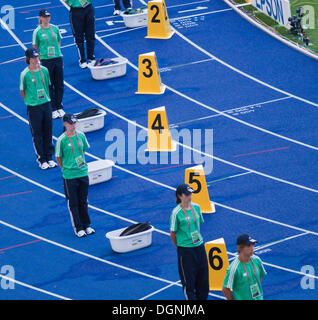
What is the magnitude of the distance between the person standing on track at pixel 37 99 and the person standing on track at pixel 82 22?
329cm

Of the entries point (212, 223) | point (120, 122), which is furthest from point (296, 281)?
point (120, 122)

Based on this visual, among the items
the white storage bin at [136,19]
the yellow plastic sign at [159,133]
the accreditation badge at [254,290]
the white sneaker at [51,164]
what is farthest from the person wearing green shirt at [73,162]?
the white storage bin at [136,19]

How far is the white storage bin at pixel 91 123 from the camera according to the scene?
15.7 m

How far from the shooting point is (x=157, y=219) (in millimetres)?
13289

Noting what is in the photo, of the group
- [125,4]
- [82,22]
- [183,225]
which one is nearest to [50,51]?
[82,22]

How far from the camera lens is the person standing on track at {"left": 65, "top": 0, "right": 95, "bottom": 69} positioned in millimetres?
17188

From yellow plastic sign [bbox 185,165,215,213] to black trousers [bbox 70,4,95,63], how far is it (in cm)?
522

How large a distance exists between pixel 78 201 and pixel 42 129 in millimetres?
2185

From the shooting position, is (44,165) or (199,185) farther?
(44,165)

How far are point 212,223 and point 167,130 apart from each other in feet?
8.80

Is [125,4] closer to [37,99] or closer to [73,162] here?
[37,99]

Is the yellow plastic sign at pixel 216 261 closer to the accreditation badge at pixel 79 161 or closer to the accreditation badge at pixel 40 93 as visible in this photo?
the accreditation badge at pixel 79 161

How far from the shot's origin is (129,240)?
491 inches

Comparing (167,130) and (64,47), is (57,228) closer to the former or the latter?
(167,130)
